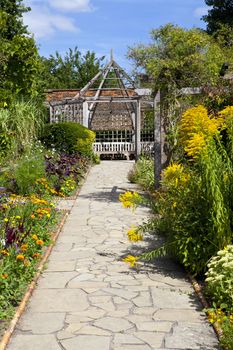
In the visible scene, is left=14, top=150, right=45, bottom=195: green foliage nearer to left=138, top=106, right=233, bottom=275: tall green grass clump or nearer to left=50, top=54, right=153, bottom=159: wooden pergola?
left=138, top=106, right=233, bottom=275: tall green grass clump

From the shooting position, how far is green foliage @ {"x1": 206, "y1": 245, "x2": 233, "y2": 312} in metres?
4.64

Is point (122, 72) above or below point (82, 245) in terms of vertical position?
above

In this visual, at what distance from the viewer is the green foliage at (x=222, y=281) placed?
4.64 metres

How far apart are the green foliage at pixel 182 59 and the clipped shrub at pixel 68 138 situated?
7.74 meters

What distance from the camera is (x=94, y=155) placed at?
2130 cm

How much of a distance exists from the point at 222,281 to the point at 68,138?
1470 cm

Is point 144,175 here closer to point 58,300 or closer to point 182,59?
point 182,59

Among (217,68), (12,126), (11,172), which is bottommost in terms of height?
(11,172)

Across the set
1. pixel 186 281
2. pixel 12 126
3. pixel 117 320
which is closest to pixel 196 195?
pixel 186 281

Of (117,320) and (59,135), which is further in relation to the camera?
(59,135)

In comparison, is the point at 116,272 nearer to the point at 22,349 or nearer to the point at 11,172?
the point at 22,349

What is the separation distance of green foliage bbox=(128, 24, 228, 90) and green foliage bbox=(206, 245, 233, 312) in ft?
19.6

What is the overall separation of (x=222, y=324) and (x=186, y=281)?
157 centimetres

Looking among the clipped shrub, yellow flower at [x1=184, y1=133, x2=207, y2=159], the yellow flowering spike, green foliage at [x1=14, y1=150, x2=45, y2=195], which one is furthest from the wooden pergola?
yellow flower at [x1=184, y1=133, x2=207, y2=159]
